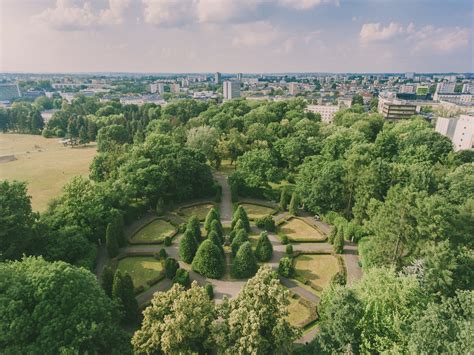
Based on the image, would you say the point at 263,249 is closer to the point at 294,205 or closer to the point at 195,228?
the point at 195,228

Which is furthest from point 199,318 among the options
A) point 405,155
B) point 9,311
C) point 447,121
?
point 447,121

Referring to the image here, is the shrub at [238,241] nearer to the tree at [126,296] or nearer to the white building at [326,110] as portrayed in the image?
the tree at [126,296]

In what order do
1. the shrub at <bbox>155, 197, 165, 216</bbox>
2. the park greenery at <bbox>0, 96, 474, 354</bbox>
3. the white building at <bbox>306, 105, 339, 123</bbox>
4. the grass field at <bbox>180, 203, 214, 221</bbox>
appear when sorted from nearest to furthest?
1. the park greenery at <bbox>0, 96, 474, 354</bbox>
2. the shrub at <bbox>155, 197, 165, 216</bbox>
3. the grass field at <bbox>180, 203, 214, 221</bbox>
4. the white building at <bbox>306, 105, 339, 123</bbox>

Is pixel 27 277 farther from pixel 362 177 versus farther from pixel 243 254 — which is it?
pixel 362 177

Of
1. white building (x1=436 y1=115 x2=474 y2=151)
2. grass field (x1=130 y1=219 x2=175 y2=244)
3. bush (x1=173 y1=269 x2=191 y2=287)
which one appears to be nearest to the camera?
bush (x1=173 y1=269 x2=191 y2=287)

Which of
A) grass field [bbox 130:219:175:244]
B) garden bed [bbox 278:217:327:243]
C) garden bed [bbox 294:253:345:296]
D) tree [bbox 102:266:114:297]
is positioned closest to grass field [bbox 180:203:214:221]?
grass field [bbox 130:219:175:244]

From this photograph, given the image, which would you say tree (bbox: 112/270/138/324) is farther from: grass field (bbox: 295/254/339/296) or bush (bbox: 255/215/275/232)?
bush (bbox: 255/215/275/232)
